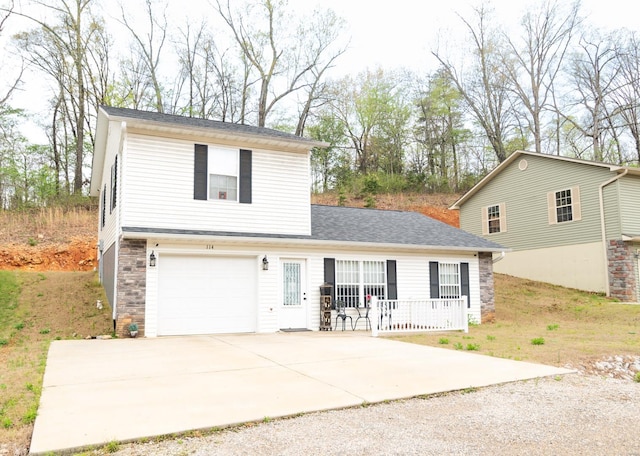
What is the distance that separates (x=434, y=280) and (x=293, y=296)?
4458mm

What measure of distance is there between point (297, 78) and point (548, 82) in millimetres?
16297

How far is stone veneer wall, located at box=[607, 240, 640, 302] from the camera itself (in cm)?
1722

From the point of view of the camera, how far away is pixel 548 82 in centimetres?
3084

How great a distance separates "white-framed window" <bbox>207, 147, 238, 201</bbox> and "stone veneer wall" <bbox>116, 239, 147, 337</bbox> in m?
2.24

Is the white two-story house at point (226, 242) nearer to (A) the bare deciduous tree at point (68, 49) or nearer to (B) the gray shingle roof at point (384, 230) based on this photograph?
(B) the gray shingle roof at point (384, 230)

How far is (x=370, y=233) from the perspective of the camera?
13922 mm

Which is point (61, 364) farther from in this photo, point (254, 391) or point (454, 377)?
point (454, 377)

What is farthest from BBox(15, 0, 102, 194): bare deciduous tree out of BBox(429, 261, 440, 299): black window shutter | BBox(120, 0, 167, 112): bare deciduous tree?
BBox(429, 261, 440, 299): black window shutter

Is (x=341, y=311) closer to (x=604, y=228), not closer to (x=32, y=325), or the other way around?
(x=32, y=325)

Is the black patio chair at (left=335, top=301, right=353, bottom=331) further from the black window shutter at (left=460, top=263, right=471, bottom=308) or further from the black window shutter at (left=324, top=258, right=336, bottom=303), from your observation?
the black window shutter at (left=460, top=263, right=471, bottom=308)

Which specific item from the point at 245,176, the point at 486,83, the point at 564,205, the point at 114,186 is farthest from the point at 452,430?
the point at 486,83

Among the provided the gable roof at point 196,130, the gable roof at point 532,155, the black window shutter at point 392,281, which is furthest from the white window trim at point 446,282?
the gable roof at point 532,155

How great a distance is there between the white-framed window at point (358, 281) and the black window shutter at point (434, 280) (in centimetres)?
157

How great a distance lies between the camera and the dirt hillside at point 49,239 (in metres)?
18.4
